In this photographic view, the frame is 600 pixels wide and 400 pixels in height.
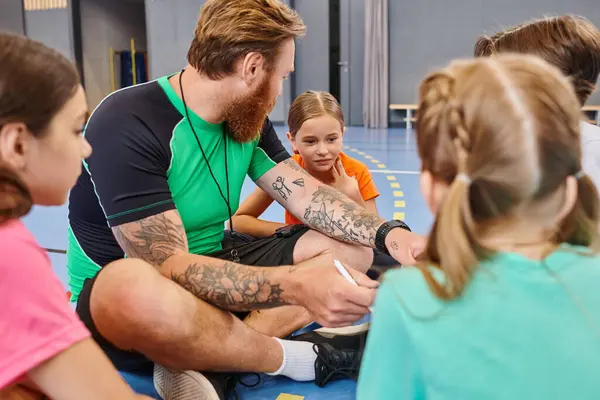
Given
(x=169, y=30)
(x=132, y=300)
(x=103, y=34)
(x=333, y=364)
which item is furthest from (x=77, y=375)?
(x=103, y=34)

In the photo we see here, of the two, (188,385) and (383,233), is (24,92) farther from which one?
(383,233)

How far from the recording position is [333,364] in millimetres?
1771

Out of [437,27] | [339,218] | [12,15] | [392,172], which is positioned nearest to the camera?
[339,218]

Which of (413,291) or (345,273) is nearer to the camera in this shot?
(413,291)

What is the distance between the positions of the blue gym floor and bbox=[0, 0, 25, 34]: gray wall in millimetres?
6258

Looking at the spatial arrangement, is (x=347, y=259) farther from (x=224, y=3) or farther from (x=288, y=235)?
(x=224, y=3)

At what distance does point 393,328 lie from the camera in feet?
2.51

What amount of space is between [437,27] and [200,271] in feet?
28.9

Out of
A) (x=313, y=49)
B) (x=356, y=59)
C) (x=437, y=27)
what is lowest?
(x=356, y=59)

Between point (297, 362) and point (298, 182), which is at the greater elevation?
point (298, 182)

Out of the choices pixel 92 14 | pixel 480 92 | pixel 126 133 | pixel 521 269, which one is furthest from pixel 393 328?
pixel 92 14

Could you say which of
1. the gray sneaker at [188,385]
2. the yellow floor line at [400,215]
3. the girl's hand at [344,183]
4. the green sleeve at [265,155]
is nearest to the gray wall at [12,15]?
the yellow floor line at [400,215]

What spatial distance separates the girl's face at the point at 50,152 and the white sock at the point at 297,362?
0.91 meters

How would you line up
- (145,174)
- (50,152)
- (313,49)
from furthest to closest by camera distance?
1. (313,49)
2. (145,174)
3. (50,152)
